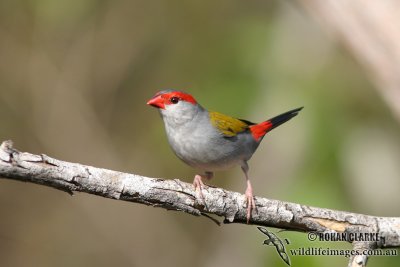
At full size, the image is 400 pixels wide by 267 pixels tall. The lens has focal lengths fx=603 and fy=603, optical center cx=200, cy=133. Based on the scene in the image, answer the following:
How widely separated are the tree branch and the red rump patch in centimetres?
149

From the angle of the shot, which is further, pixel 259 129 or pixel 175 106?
pixel 259 129

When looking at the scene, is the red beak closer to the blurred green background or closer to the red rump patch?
the red rump patch

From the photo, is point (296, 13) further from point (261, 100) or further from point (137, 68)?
point (137, 68)

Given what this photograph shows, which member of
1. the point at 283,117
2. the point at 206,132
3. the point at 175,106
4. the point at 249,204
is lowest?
the point at 249,204

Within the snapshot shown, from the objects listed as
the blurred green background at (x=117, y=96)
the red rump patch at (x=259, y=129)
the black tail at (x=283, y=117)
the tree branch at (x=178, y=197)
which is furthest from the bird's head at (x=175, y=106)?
the tree branch at (x=178, y=197)

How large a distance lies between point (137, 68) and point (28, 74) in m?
1.41

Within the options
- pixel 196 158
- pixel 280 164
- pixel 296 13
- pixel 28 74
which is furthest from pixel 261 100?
pixel 28 74

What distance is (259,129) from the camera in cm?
542

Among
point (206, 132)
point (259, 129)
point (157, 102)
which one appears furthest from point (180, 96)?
point (259, 129)

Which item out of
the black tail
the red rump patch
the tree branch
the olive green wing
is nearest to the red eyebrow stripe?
the olive green wing

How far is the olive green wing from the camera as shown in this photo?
5.11 meters

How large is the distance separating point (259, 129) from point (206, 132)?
0.64 meters

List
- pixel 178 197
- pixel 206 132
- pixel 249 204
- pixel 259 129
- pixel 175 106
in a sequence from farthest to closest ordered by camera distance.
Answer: pixel 259 129
pixel 175 106
pixel 206 132
pixel 249 204
pixel 178 197

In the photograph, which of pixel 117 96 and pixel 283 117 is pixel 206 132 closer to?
pixel 283 117
